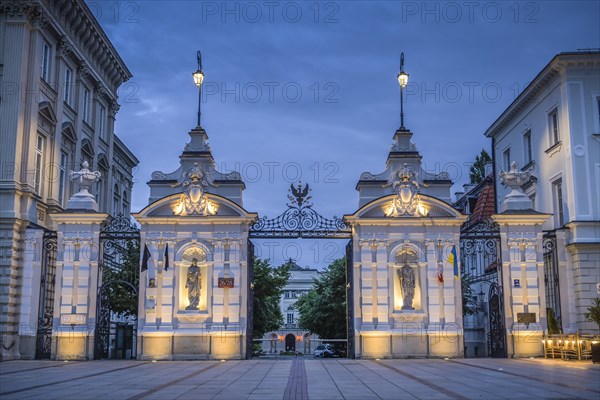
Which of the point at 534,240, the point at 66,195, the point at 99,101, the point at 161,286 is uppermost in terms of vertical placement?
the point at 99,101

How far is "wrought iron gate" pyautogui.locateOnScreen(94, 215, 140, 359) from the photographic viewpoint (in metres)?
30.4

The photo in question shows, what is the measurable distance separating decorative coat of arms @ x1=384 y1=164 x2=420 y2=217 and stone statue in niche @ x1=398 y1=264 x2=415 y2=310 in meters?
2.29

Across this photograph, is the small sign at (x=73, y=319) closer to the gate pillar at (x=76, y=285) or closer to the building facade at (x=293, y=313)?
the gate pillar at (x=76, y=285)

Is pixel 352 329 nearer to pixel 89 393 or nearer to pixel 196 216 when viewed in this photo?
pixel 196 216

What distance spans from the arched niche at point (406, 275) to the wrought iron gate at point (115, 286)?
1084 cm

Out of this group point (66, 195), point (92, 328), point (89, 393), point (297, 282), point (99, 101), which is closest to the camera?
point (89, 393)

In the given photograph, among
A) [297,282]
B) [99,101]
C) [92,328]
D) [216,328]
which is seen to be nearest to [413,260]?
[216,328]

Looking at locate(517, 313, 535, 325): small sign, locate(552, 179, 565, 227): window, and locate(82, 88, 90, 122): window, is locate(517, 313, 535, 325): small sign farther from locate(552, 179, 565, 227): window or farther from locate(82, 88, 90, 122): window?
locate(82, 88, 90, 122): window

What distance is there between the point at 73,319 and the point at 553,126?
77.8ft

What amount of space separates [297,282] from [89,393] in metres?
85.1

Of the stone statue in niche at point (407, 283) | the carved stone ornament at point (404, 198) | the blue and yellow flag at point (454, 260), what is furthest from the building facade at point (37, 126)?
the blue and yellow flag at point (454, 260)

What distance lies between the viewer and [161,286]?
30.3m

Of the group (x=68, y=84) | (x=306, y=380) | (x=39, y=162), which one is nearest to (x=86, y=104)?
(x=68, y=84)

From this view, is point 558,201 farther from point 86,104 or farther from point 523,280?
point 86,104
